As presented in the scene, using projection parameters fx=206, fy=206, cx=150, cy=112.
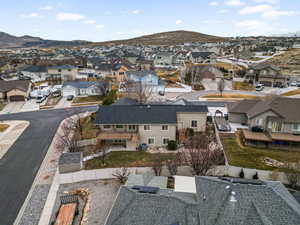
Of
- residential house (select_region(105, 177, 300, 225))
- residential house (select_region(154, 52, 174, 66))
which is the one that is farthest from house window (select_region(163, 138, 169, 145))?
residential house (select_region(154, 52, 174, 66))

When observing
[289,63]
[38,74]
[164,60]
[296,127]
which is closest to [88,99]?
[38,74]

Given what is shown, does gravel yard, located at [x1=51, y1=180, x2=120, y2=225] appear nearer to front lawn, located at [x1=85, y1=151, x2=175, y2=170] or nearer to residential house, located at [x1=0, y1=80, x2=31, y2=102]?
front lawn, located at [x1=85, y1=151, x2=175, y2=170]

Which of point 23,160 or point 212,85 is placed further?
point 212,85

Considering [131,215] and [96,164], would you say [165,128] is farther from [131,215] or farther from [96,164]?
[131,215]

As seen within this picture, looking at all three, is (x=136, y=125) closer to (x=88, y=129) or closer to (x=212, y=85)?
(x=88, y=129)

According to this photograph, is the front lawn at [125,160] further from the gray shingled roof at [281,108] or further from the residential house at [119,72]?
the residential house at [119,72]

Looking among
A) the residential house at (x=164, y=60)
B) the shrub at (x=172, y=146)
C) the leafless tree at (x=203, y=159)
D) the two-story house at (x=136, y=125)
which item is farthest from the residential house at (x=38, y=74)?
the leafless tree at (x=203, y=159)
